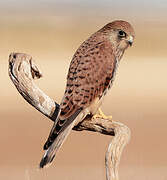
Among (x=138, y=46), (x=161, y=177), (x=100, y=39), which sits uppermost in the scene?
(x=138, y=46)

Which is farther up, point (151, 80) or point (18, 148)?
point (151, 80)

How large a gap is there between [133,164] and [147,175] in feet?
2.05

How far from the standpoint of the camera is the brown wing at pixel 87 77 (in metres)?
5.72

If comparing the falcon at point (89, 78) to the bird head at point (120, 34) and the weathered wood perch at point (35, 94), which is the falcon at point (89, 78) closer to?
the bird head at point (120, 34)

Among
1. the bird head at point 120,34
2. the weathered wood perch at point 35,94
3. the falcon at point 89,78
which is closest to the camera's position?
the falcon at point 89,78

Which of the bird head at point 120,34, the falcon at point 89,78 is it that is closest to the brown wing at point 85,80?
the falcon at point 89,78

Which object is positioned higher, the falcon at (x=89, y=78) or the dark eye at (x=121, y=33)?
the dark eye at (x=121, y=33)

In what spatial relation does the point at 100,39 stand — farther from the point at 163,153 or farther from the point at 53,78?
the point at 53,78

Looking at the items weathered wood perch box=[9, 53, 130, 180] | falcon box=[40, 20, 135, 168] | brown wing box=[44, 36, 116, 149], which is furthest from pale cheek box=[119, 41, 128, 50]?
weathered wood perch box=[9, 53, 130, 180]

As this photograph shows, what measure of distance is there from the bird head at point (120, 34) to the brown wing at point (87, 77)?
169 mm

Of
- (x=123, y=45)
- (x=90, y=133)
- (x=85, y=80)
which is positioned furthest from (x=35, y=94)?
(x=90, y=133)

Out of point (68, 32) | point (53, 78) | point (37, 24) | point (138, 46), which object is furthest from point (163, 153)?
point (37, 24)

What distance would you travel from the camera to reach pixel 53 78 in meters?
22.8

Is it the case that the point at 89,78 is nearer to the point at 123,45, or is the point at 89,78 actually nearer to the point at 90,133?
the point at 123,45
